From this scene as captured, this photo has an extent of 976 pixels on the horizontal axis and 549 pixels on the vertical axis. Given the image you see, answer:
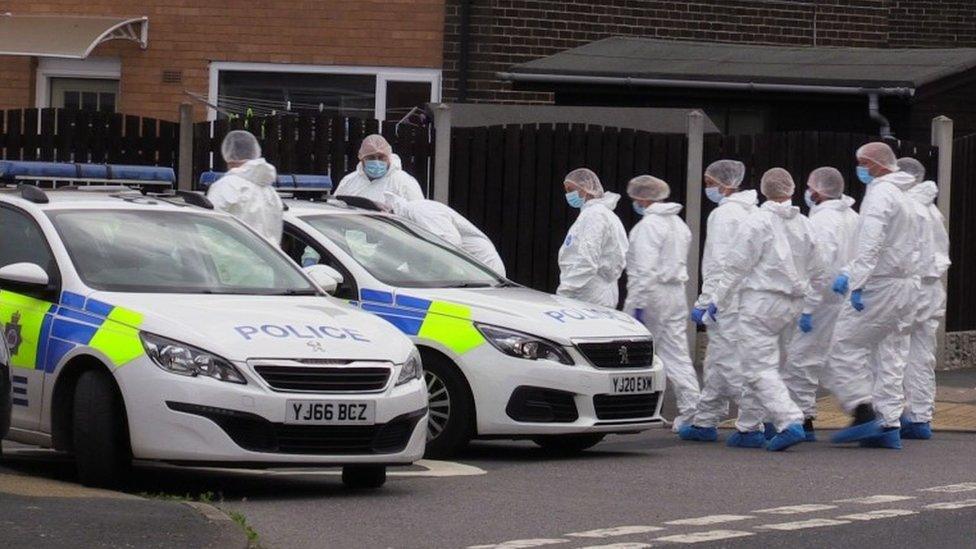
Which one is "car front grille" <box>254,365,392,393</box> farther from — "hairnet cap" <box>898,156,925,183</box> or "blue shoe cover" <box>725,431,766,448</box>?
"hairnet cap" <box>898,156,925,183</box>

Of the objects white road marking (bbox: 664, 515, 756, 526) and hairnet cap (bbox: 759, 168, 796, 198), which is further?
hairnet cap (bbox: 759, 168, 796, 198)

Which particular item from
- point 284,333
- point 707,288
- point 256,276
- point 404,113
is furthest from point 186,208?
A: point 404,113

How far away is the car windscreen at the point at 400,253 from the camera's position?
12.9 metres

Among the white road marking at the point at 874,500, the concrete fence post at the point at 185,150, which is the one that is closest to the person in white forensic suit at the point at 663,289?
the white road marking at the point at 874,500

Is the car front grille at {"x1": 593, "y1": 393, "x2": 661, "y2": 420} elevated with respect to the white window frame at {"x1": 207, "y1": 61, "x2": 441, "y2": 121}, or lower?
lower

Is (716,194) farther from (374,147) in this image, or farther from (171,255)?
(171,255)

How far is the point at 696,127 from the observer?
735 inches

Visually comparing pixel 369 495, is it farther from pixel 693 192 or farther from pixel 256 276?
pixel 693 192

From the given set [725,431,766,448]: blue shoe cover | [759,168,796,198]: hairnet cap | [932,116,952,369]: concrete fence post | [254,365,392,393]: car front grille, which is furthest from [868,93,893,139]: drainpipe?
[254,365,392,393]: car front grille

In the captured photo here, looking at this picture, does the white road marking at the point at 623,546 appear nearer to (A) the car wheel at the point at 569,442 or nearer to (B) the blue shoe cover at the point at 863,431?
(A) the car wheel at the point at 569,442

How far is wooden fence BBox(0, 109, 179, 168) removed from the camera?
699 inches

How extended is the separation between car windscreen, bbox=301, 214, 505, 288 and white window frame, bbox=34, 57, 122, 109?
9.92m

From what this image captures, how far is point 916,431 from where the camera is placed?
14.7m

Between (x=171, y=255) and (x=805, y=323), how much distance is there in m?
4.90
